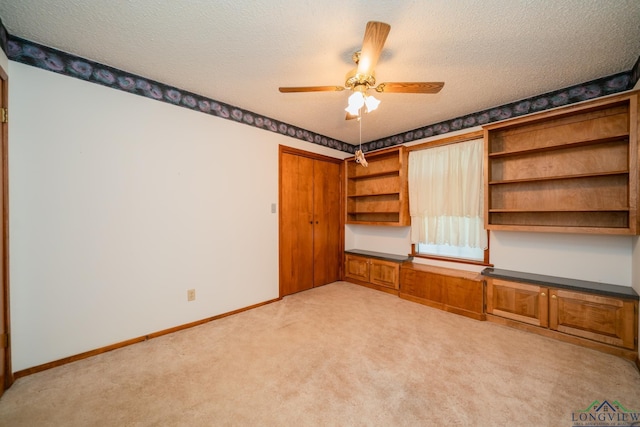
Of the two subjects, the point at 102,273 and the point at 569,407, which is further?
the point at 102,273

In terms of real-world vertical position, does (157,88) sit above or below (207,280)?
above

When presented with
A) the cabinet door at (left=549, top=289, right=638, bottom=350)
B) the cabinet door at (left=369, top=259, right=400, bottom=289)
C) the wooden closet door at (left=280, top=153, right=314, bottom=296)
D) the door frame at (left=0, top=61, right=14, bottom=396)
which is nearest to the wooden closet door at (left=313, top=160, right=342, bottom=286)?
the wooden closet door at (left=280, top=153, right=314, bottom=296)

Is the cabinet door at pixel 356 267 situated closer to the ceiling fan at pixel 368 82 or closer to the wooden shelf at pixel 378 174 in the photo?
the wooden shelf at pixel 378 174

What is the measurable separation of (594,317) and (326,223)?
316cm

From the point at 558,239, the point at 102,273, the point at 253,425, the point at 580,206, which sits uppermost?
A: the point at 580,206

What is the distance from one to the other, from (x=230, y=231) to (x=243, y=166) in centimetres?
83

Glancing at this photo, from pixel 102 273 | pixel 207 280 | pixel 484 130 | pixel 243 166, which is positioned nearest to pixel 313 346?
pixel 207 280

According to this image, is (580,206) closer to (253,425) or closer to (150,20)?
(253,425)

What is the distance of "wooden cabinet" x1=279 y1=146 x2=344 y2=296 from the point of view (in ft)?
11.6

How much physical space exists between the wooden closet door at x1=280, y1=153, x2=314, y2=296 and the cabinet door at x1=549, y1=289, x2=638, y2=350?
2905 mm

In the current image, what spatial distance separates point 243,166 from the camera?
300 cm

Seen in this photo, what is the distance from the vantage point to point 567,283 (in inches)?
91.0

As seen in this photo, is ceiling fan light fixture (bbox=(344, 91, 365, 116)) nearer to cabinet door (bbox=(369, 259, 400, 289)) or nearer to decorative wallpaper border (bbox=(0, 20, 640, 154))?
decorative wallpaper border (bbox=(0, 20, 640, 154))

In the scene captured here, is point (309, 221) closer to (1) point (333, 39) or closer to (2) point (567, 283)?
(1) point (333, 39)
